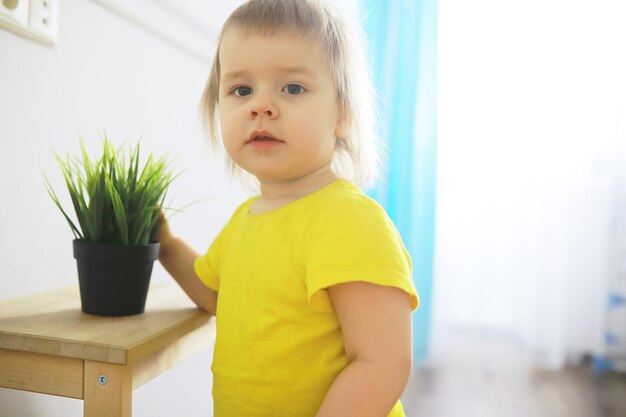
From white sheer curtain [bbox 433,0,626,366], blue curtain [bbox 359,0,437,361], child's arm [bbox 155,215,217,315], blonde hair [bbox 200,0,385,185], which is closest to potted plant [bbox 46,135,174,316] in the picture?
child's arm [bbox 155,215,217,315]

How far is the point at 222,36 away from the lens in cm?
80

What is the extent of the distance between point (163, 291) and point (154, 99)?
0.51m

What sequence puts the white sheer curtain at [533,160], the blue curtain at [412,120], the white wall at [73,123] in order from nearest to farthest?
the white wall at [73,123] → the white sheer curtain at [533,160] → the blue curtain at [412,120]

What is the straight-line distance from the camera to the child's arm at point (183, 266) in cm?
87

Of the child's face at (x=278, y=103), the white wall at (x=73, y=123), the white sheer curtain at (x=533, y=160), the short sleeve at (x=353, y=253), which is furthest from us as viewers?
the white sheer curtain at (x=533, y=160)

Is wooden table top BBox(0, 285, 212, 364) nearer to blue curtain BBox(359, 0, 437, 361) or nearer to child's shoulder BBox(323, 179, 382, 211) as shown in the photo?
child's shoulder BBox(323, 179, 382, 211)

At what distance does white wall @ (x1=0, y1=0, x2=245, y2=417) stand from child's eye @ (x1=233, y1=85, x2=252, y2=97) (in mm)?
369

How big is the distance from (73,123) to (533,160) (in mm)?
2161

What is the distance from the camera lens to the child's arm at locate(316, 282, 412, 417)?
62 cm

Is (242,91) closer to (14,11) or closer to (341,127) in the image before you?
(341,127)

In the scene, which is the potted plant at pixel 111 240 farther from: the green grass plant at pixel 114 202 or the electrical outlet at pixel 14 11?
the electrical outlet at pixel 14 11

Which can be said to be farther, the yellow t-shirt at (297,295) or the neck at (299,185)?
the neck at (299,185)

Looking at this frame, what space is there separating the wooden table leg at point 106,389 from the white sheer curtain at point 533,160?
2.21 meters

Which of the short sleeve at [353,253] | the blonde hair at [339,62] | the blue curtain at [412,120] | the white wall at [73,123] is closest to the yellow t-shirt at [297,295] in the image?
the short sleeve at [353,253]
